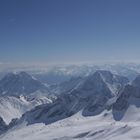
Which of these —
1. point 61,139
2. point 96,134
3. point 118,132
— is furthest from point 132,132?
point 61,139

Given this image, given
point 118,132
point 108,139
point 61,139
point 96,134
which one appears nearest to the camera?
point 108,139

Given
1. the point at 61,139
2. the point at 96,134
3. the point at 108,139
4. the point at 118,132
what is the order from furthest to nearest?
1. the point at 61,139
2. the point at 96,134
3. the point at 118,132
4. the point at 108,139

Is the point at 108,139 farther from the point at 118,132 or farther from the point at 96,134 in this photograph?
the point at 96,134

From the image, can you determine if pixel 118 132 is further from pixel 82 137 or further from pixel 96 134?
pixel 82 137

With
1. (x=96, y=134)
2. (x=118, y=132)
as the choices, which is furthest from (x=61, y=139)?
(x=118, y=132)

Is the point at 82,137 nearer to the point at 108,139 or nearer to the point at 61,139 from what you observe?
the point at 61,139

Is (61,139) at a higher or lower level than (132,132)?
lower

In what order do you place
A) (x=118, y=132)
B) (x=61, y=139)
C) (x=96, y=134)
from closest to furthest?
(x=118, y=132)
(x=96, y=134)
(x=61, y=139)

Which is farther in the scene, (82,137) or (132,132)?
(82,137)
